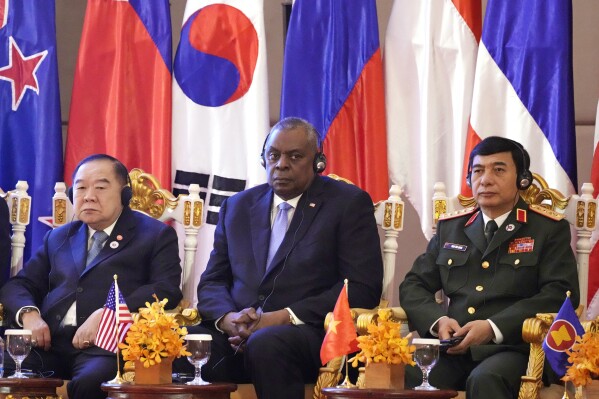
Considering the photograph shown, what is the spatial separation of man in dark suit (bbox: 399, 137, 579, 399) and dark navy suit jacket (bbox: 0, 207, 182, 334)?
1.06 m

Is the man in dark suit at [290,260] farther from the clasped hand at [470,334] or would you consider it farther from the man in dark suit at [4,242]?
the man in dark suit at [4,242]

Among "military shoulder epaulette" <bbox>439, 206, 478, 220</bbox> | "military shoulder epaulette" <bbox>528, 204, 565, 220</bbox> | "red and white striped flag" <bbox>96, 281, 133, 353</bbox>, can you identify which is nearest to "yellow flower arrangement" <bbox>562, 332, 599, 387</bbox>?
"military shoulder epaulette" <bbox>528, 204, 565, 220</bbox>

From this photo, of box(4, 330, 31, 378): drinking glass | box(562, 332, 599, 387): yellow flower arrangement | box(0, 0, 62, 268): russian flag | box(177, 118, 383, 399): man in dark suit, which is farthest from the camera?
box(0, 0, 62, 268): russian flag

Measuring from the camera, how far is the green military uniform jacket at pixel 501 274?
A: 436 centimetres

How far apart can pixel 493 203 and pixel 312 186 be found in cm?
79

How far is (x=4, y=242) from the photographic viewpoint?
16.7ft

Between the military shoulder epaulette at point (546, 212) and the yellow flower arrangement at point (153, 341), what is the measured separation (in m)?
1.61

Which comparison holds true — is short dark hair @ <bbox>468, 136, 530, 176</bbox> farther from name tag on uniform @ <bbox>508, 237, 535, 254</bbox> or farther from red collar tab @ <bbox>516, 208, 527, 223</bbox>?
name tag on uniform @ <bbox>508, 237, 535, 254</bbox>

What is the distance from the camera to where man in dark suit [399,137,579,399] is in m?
4.27

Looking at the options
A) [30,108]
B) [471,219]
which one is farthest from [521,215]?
[30,108]

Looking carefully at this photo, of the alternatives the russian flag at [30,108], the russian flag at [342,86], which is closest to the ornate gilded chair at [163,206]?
the russian flag at [30,108]

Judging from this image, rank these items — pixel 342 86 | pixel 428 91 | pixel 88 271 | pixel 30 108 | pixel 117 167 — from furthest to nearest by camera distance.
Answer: pixel 30 108, pixel 342 86, pixel 428 91, pixel 117 167, pixel 88 271

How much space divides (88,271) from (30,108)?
1167mm

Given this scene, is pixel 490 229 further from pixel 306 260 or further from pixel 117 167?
pixel 117 167
